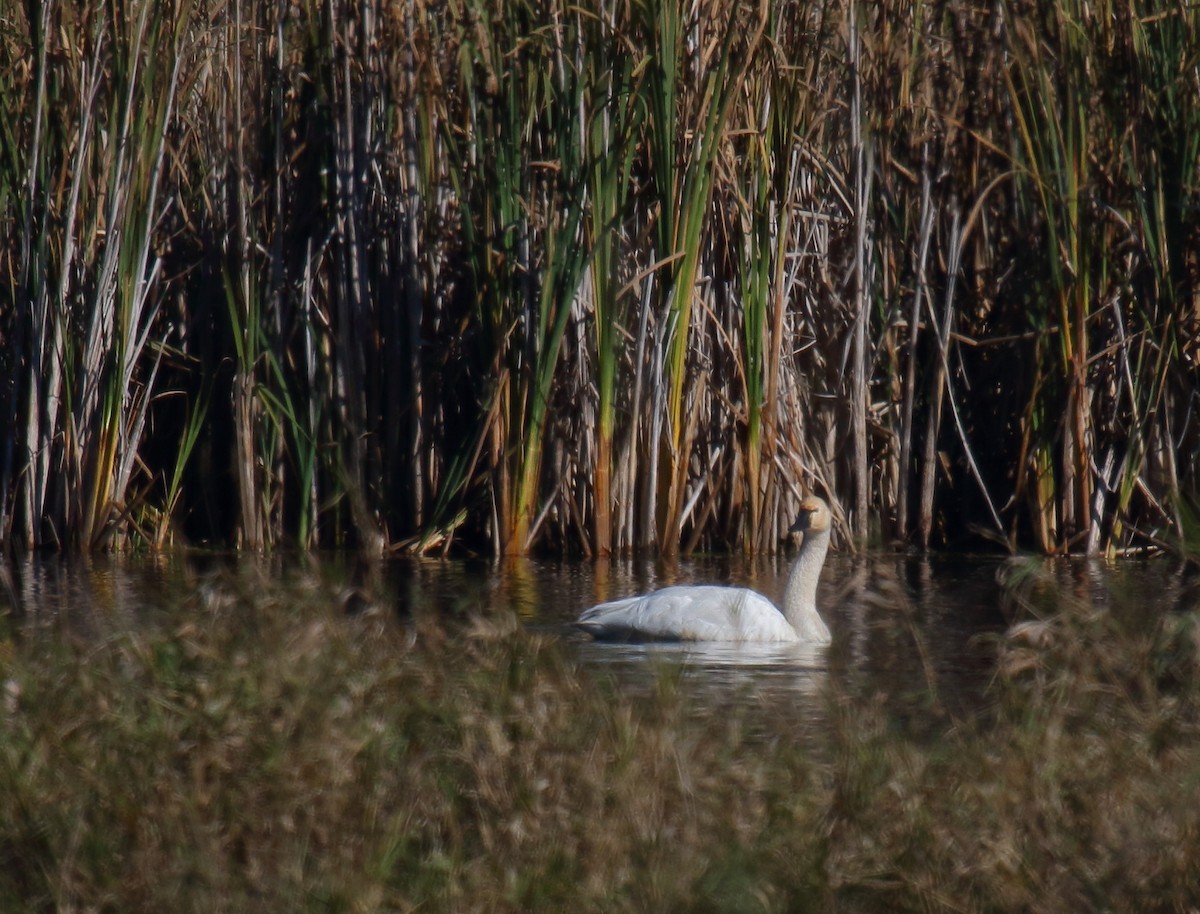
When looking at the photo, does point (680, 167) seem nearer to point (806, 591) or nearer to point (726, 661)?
point (806, 591)

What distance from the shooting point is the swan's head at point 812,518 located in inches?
274

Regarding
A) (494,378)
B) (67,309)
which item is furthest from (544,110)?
(67,309)

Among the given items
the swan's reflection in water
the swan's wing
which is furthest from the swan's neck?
the swan's wing

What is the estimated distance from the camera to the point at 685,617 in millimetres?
6375

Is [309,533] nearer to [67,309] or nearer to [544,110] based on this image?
[67,309]

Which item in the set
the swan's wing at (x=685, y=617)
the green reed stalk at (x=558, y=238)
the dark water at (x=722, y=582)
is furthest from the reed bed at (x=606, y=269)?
the swan's wing at (x=685, y=617)

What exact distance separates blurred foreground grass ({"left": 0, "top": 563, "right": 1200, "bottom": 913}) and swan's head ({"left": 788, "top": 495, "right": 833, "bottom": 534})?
2919 millimetres

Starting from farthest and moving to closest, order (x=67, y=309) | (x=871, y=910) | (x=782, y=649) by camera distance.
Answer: (x=67, y=309) → (x=782, y=649) → (x=871, y=910)

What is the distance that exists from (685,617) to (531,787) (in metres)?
3.04

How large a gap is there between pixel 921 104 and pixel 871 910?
20.1 feet

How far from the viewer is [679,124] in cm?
822

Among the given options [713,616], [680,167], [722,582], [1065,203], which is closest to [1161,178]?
[1065,203]

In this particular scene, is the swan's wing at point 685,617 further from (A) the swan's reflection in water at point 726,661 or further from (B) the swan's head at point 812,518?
(B) the swan's head at point 812,518

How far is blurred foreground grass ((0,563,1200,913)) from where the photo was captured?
3.07 meters
